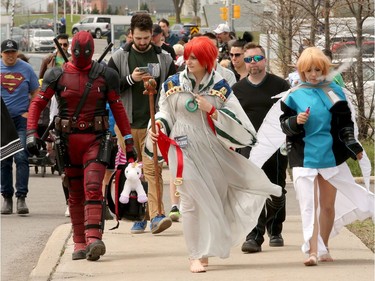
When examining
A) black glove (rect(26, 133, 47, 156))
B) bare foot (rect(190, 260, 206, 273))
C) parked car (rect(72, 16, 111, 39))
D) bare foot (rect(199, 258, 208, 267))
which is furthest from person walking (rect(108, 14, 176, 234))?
parked car (rect(72, 16, 111, 39))

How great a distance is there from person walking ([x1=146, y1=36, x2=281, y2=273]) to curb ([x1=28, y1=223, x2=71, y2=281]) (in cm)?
116

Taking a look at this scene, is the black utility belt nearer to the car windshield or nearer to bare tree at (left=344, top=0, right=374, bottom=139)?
bare tree at (left=344, top=0, right=374, bottom=139)

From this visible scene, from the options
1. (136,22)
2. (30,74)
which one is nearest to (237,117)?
(136,22)

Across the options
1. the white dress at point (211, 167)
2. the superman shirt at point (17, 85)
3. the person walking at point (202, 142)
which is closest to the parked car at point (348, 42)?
the superman shirt at point (17, 85)

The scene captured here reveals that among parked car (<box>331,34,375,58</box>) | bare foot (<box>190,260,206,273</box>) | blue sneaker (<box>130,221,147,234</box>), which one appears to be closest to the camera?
bare foot (<box>190,260,206,273</box>)

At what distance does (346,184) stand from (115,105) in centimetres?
208

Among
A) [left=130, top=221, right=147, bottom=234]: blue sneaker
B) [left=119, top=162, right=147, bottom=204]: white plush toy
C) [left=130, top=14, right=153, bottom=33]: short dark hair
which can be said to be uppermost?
[left=130, top=14, right=153, bottom=33]: short dark hair

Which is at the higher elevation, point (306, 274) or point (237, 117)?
point (237, 117)

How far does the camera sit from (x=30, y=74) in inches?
575

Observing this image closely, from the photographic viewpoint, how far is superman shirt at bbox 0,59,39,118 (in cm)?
1439

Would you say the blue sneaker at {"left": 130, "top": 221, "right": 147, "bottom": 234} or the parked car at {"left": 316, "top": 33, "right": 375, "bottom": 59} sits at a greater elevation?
the parked car at {"left": 316, "top": 33, "right": 375, "bottom": 59}

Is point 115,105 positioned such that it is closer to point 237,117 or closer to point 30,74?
point 237,117

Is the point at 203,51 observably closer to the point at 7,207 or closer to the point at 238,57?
the point at 238,57

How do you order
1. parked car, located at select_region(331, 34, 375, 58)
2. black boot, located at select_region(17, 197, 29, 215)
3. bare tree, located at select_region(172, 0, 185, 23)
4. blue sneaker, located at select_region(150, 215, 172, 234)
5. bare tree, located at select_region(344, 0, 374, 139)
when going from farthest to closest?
bare tree, located at select_region(172, 0, 185, 23) → parked car, located at select_region(331, 34, 375, 58) → bare tree, located at select_region(344, 0, 374, 139) → black boot, located at select_region(17, 197, 29, 215) → blue sneaker, located at select_region(150, 215, 172, 234)
